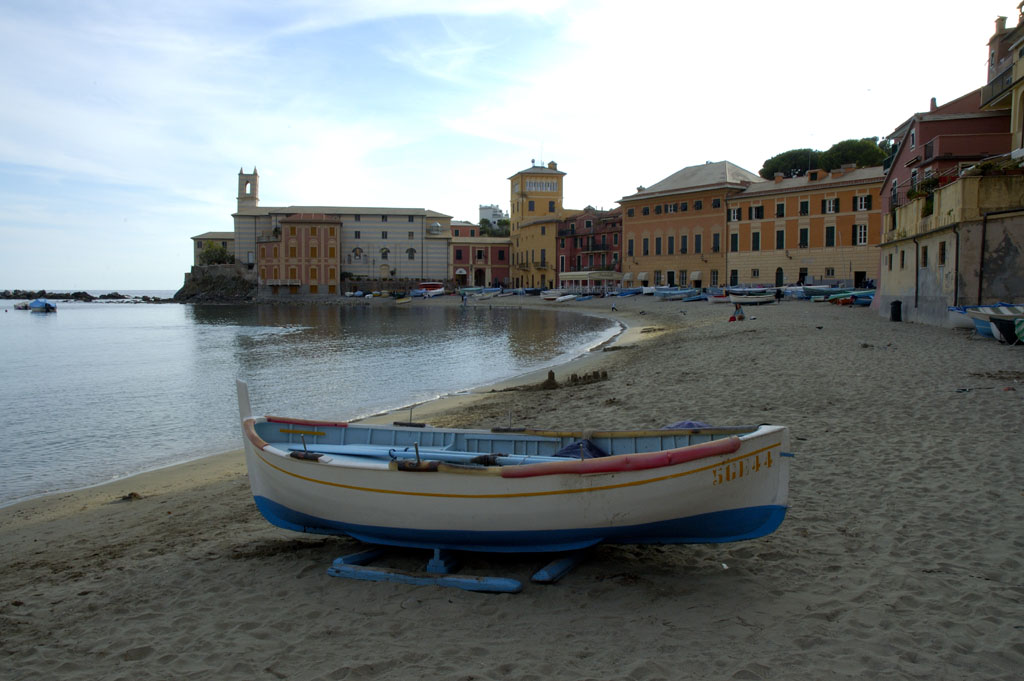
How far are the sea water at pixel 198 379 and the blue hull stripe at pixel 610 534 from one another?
8.12 metres

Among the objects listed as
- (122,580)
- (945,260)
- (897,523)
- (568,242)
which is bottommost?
(122,580)

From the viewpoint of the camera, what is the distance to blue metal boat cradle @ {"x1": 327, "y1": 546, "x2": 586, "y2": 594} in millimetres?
5594

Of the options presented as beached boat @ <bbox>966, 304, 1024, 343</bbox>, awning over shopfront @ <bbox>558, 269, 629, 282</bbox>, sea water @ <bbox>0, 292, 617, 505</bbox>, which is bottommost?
sea water @ <bbox>0, 292, 617, 505</bbox>

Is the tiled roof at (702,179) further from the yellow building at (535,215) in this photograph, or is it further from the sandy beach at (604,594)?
the sandy beach at (604,594)

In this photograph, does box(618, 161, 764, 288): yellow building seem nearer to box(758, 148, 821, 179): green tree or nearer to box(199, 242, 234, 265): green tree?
box(758, 148, 821, 179): green tree

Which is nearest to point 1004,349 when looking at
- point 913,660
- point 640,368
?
point 640,368

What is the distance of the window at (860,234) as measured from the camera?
188ft

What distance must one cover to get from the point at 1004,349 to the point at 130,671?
61.8 feet

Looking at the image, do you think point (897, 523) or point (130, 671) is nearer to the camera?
point (130, 671)

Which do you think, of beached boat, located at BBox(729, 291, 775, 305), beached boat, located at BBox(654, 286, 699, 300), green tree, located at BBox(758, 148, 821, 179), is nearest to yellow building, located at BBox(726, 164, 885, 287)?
beached boat, located at BBox(654, 286, 699, 300)

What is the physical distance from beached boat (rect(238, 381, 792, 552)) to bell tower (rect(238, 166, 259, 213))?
10152 cm

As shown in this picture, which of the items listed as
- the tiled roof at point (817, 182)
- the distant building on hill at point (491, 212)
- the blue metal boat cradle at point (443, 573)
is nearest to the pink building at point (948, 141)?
the tiled roof at point (817, 182)

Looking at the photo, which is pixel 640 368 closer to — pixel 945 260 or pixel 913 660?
pixel 945 260

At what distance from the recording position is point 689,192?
6825cm
